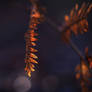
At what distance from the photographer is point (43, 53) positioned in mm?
599

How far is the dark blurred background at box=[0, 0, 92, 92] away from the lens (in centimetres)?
54

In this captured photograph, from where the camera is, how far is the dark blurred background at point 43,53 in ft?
Answer: 1.79

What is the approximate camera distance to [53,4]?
550mm

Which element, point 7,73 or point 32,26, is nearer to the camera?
point 32,26

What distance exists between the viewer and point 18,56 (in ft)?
1.76

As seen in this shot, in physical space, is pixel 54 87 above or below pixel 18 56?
below

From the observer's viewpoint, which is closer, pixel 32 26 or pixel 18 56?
pixel 32 26

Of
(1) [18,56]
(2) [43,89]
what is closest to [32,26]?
(1) [18,56]

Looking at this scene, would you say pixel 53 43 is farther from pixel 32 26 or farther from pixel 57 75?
pixel 32 26

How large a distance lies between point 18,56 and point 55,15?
249 mm

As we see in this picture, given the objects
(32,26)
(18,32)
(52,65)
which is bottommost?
(32,26)

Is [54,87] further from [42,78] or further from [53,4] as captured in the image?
[53,4]

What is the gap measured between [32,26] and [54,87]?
49 cm

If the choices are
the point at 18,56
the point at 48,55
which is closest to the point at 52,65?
the point at 48,55
